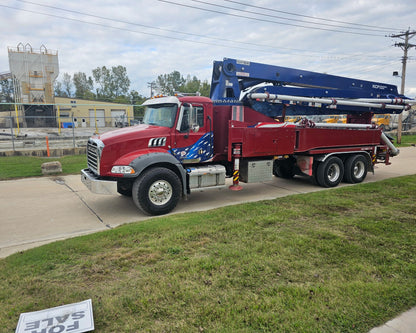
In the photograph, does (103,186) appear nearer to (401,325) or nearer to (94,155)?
(94,155)

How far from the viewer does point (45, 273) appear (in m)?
3.77

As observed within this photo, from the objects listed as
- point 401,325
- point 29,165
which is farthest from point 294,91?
point 29,165

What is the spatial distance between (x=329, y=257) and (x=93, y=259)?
10.6ft

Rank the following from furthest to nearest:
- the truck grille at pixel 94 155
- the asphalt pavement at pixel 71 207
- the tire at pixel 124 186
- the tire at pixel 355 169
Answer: the tire at pixel 355 169 < the tire at pixel 124 186 < the truck grille at pixel 94 155 < the asphalt pavement at pixel 71 207

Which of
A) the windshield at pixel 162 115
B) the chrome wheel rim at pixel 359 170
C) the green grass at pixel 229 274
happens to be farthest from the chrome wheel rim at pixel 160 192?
the chrome wheel rim at pixel 359 170

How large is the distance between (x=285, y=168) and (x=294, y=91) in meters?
2.79

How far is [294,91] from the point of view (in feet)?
30.2

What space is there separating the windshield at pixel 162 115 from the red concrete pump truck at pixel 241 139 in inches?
1.0

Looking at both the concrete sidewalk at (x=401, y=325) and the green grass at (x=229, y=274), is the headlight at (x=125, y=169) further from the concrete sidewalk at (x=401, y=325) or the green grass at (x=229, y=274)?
the concrete sidewalk at (x=401, y=325)

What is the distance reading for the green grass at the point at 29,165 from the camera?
35.4 ft

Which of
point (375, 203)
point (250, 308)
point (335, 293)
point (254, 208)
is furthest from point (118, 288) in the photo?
point (375, 203)

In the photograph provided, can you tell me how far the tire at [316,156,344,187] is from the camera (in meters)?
9.35

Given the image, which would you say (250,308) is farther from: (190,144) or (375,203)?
(375,203)

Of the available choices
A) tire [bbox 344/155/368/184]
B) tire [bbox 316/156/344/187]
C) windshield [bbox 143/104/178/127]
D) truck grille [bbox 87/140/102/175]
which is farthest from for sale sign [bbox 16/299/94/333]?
tire [bbox 344/155/368/184]
